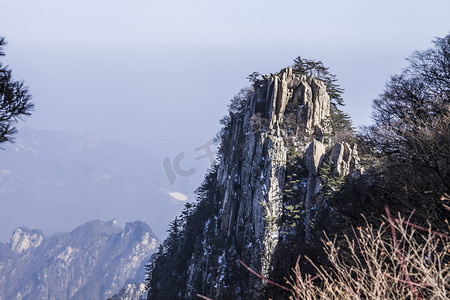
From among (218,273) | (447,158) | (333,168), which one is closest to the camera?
(447,158)

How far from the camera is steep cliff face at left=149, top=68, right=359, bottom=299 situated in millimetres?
43875

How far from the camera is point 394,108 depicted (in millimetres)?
26484

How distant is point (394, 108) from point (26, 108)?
23691 mm

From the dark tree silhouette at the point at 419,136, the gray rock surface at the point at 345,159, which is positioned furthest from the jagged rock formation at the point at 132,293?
the dark tree silhouette at the point at 419,136

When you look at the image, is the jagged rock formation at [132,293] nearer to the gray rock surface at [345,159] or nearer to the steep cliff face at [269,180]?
the steep cliff face at [269,180]

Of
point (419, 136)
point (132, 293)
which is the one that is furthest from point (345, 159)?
point (132, 293)

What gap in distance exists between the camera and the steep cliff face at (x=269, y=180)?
43.9m

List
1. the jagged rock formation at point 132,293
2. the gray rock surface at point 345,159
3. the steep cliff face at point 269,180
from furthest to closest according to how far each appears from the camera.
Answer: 1. the jagged rock formation at point 132,293
2. the steep cliff face at point 269,180
3. the gray rock surface at point 345,159

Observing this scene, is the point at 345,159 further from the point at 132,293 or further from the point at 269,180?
the point at 132,293

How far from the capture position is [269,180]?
47688mm

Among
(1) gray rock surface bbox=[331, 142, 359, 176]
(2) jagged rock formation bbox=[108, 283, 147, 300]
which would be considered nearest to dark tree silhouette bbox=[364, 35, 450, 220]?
(1) gray rock surface bbox=[331, 142, 359, 176]

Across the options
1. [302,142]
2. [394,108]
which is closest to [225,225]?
[302,142]

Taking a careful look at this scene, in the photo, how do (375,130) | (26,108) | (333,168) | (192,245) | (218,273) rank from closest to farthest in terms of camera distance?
1. (26,108)
2. (375,130)
3. (333,168)
4. (218,273)
5. (192,245)

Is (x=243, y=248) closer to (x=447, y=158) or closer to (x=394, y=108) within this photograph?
(x=394, y=108)
